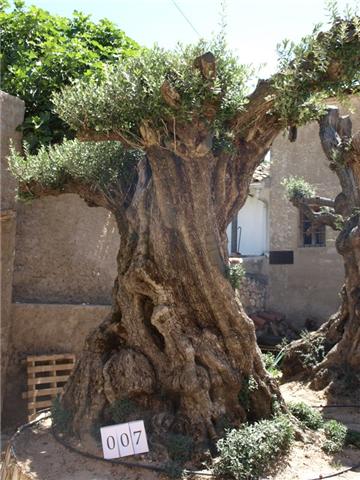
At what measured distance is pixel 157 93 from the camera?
18.8 ft

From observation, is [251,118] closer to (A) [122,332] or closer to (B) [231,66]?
(B) [231,66]

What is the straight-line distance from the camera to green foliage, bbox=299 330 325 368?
9.36 m

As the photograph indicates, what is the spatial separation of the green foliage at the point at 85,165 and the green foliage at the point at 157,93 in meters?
0.99

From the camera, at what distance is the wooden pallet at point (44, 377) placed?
8.61 meters

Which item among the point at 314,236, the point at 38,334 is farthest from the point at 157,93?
the point at 314,236

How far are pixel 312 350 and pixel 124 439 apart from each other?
4.79 meters

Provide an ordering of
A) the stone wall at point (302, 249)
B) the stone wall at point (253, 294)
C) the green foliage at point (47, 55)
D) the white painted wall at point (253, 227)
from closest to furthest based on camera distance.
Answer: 1. the green foliage at point (47, 55)
2. the stone wall at point (302, 249)
3. the stone wall at point (253, 294)
4. the white painted wall at point (253, 227)

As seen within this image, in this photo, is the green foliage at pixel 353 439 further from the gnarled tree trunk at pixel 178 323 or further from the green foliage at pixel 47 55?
the green foliage at pixel 47 55

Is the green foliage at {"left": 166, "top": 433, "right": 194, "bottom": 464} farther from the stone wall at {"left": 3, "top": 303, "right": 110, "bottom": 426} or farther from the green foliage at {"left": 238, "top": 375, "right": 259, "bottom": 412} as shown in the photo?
the stone wall at {"left": 3, "top": 303, "right": 110, "bottom": 426}

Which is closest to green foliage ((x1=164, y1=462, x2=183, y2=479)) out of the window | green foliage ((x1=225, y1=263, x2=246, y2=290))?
green foliage ((x1=225, y1=263, x2=246, y2=290))

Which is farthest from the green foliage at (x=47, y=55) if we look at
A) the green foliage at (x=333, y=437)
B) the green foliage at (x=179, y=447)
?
the green foliage at (x=333, y=437)

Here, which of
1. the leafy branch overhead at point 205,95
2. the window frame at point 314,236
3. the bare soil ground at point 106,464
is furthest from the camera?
the window frame at point 314,236

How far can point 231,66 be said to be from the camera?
596 centimetres

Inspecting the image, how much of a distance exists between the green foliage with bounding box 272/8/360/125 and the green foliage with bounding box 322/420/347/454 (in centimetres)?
339
